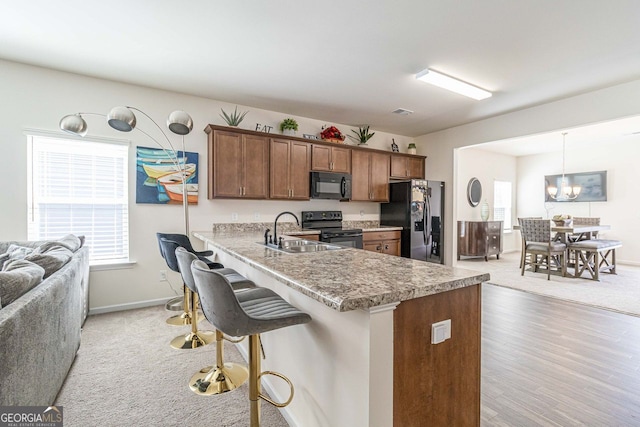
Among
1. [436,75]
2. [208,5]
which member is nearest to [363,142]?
[436,75]

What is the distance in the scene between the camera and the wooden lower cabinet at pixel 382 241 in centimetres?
481

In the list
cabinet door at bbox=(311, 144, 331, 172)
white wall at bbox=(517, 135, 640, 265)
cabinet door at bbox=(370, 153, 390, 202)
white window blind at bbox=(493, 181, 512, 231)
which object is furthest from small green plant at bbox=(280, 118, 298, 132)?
white wall at bbox=(517, 135, 640, 265)

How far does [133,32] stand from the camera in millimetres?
2545

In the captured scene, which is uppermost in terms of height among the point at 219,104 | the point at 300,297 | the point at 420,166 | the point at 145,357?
the point at 219,104

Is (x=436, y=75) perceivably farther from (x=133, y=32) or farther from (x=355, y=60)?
(x=133, y=32)

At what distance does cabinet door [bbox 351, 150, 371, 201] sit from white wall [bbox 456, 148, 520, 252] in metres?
2.73

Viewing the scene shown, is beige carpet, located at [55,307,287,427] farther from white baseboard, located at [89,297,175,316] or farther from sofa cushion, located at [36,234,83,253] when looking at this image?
sofa cushion, located at [36,234,83,253]

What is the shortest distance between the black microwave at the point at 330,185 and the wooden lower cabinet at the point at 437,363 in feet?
11.0

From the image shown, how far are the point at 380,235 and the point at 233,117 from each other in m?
2.95

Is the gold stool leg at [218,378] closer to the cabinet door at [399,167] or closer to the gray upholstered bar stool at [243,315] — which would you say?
the gray upholstered bar stool at [243,315]

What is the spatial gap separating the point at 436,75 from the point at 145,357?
4.02 metres

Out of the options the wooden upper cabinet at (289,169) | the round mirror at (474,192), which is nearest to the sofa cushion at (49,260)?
the wooden upper cabinet at (289,169)

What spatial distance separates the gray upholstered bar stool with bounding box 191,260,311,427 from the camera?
120 centimetres

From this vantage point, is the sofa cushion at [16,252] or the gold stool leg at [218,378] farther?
the sofa cushion at [16,252]
